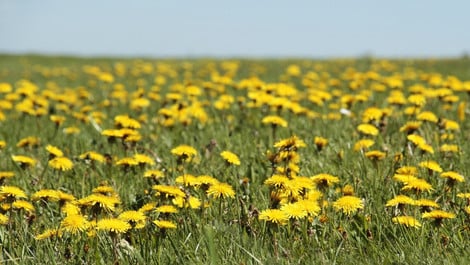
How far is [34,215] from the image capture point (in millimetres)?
2561

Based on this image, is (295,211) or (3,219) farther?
(3,219)

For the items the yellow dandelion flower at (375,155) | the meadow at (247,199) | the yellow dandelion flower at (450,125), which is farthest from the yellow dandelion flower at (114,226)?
the yellow dandelion flower at (450,125)

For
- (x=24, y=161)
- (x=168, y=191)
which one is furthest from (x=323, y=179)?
(x=24, y=161)

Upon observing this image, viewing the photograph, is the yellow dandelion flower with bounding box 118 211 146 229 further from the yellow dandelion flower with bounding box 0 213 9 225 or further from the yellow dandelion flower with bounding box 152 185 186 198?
the yellow dandelion flower with bounding box 0 213 9 225

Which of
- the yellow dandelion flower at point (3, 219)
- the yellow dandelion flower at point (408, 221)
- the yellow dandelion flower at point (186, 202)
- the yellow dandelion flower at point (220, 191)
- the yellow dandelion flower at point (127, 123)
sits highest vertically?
the yellow dandelion flower at point (127, 123)

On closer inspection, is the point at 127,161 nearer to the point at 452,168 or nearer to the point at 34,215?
the point at 34,215

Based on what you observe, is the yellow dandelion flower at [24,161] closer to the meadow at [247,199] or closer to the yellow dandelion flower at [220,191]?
the meadow at [247,199]

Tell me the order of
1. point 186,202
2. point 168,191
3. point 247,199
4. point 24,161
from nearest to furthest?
point 168,191
point 186,202
point 247,199
point 24,161

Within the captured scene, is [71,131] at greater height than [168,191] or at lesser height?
lesser

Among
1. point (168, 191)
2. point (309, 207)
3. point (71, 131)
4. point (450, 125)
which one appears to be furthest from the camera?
point (71, 131)

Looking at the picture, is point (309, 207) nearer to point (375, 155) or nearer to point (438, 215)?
point (438, 215)

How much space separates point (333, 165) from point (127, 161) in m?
1.07

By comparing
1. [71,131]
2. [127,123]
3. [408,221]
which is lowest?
[71,131]

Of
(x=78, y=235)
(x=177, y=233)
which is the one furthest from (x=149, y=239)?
(x=78, y=235)
